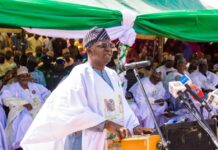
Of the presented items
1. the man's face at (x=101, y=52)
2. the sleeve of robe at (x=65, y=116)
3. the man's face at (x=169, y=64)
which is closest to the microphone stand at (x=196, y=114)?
the sleeve of robe at (x=65, y=116)

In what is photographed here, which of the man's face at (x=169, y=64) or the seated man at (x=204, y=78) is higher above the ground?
the man's face at (x=169, y=64)

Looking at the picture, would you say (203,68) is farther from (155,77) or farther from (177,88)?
(177,88)

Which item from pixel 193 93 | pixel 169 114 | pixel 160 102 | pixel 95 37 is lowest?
pixel 169 114

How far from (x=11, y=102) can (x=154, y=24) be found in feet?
7.93

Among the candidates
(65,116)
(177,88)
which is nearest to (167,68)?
(65,116)

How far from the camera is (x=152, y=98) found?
29.9ft

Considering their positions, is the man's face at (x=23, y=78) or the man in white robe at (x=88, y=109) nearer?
the man in white robe at (x=88, y=109)

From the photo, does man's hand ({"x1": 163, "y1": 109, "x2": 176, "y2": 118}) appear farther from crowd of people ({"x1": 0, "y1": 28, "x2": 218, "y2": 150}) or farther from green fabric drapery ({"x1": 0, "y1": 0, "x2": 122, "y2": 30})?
green fabric drapery ({"x1": 0, "y1": 0, "x2": 122, "y2": 30})

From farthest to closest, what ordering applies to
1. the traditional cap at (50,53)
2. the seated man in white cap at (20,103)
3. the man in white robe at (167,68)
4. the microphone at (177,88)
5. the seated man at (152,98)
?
the traditional cap at (50,53)
the man in white robe at (167,68)
the seated man at (152,98)
the seated man in white cap at (20,103)
the microphone at (177,88)

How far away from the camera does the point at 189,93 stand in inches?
147

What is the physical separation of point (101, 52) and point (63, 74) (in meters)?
4.90

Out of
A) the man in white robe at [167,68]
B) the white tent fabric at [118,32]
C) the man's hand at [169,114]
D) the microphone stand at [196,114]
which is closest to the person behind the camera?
the microphone stand at [196,114]

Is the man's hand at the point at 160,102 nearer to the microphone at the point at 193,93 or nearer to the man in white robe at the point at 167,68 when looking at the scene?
the man in white robe at the point at 167,68

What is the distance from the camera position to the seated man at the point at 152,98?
8.79m
